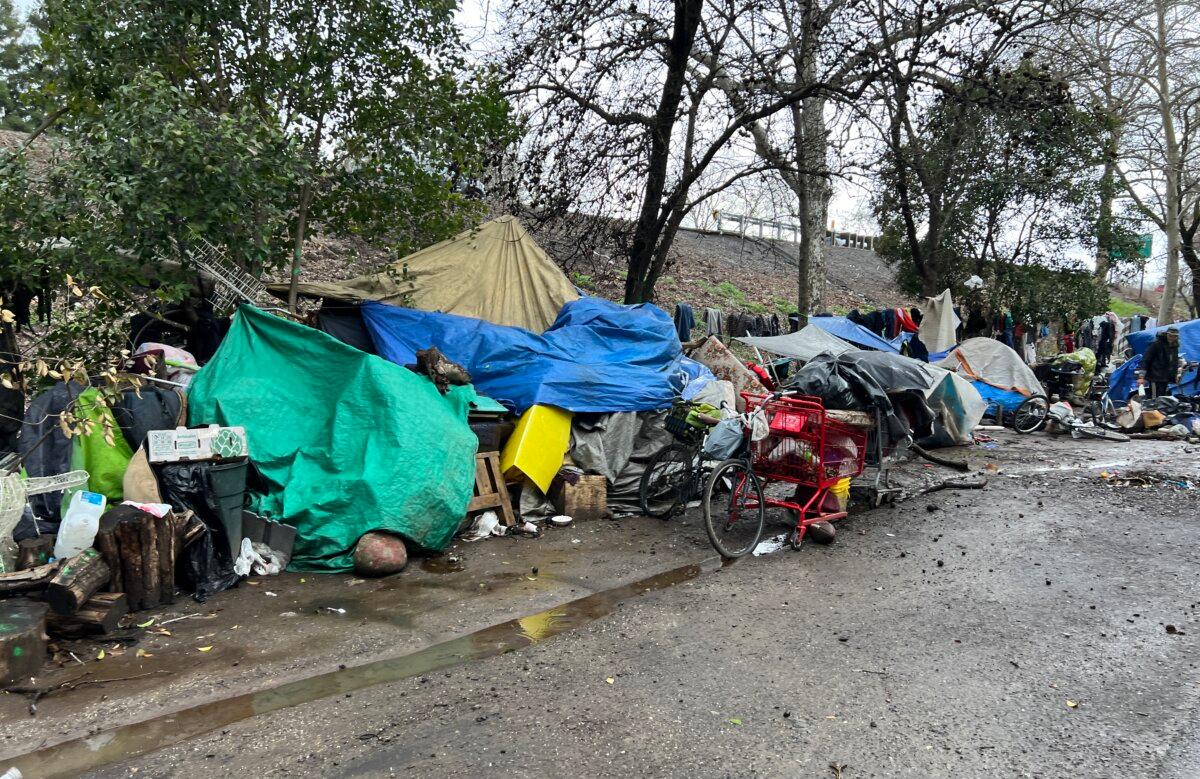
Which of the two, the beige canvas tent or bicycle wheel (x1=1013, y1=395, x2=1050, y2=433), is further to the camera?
bicycle wheel (x1=1013, y1=395, x2=1050, y2=433)

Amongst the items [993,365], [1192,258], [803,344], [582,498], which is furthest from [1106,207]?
[582,498]

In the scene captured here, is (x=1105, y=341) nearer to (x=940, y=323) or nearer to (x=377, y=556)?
(x=940, y=323)

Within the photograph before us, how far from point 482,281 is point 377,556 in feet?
15.6

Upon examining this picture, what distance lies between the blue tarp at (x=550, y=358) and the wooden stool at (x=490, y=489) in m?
0.71

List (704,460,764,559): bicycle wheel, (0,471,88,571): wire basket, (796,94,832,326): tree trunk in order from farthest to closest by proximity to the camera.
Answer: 1. (796,94,832,326): tree trunk
2. (704,460,764,559): bicycle wheel
3. (0,471,88,571): wire basket

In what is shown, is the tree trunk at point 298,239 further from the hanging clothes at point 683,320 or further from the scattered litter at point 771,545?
the hanging clothes at point 683,320

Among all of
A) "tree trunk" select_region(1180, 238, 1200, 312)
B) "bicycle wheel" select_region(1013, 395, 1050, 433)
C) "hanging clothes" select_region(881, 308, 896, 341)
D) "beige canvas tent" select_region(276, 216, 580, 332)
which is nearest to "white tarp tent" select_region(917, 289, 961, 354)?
"hanging clothes" select_region(881, 308, 896, 341)

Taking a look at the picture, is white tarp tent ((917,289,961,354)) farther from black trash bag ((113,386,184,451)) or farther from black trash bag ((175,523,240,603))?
black trash bag ((175,523,240,603))

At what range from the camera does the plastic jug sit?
4625 mm

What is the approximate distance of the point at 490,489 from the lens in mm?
6977

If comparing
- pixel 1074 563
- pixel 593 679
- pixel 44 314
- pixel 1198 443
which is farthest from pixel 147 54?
pixel 1198 443

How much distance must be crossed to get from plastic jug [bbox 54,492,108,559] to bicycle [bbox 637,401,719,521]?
4.47 meters

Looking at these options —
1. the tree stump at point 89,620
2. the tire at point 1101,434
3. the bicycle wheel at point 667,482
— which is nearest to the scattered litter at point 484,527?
the bicycle wheel at point 667,482

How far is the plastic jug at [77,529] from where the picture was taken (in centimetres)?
462
